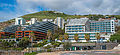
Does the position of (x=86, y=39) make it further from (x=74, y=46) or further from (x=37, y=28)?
(x=37, y=28)

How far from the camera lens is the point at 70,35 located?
121188 millimetres

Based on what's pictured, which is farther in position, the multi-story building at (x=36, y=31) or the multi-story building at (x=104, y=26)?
the multi-story building at (x=104, y=26)

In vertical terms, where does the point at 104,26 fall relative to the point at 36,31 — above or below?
above

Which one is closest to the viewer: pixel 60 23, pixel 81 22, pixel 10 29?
pixel 81 22

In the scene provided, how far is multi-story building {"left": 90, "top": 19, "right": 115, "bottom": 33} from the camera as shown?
149 m

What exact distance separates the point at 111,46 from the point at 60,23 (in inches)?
4269

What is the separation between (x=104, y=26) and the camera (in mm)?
150750

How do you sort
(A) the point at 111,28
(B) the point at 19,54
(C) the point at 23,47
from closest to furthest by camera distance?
(B) the point at 19,54
(C) the point at 23,47
(A) the point at 111,28

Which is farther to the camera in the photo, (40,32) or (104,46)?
(40,32)

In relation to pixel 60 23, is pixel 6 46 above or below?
below

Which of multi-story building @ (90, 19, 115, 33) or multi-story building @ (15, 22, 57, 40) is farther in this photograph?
multi-story building @ (90, 19, 115, 33)

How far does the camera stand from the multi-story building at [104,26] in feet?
489

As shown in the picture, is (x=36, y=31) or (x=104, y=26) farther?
(x=104, y=26)

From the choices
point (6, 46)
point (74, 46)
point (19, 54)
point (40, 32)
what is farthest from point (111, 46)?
point (40, 32)
